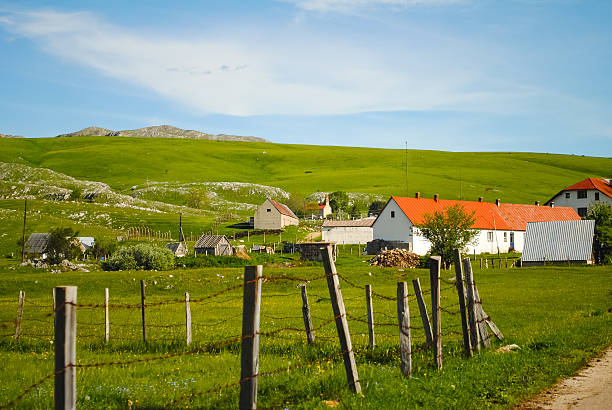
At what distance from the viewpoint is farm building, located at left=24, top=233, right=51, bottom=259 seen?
229 feet

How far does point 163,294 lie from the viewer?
1485 inches

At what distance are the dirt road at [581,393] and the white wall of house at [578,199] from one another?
344 ft

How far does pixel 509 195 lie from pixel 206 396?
520 ft

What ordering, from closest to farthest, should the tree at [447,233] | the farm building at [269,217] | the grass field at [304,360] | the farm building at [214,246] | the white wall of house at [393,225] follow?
the grass field at [304,360] → the tree at [447,233] → the farm building at [214,246] → the white wall of house at [393,225] → the farm building at [269,217]

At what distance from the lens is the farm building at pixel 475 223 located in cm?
7750

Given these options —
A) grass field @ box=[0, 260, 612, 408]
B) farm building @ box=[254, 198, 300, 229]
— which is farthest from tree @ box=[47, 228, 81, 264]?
farm building @ box=[254, 198, 300, 229]

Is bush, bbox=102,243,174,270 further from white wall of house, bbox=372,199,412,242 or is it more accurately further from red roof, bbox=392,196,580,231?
red roof, bbox=392,196,580,231

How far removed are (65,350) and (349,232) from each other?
89816 millimetres

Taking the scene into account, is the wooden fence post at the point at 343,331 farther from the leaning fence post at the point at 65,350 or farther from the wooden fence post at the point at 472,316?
the wooden fence post at the point at 472,316

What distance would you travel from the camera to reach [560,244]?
56.9 metres

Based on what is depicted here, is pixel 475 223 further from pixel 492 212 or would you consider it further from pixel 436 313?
pixel 436 313

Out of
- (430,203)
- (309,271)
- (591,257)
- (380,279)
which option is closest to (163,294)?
(309,271)

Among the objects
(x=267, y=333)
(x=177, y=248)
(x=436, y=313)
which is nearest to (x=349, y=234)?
(x=177, y=248)

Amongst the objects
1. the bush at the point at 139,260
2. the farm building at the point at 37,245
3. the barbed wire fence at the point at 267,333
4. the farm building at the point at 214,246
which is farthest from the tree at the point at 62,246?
the barbed wire fence at the point at 267,333
